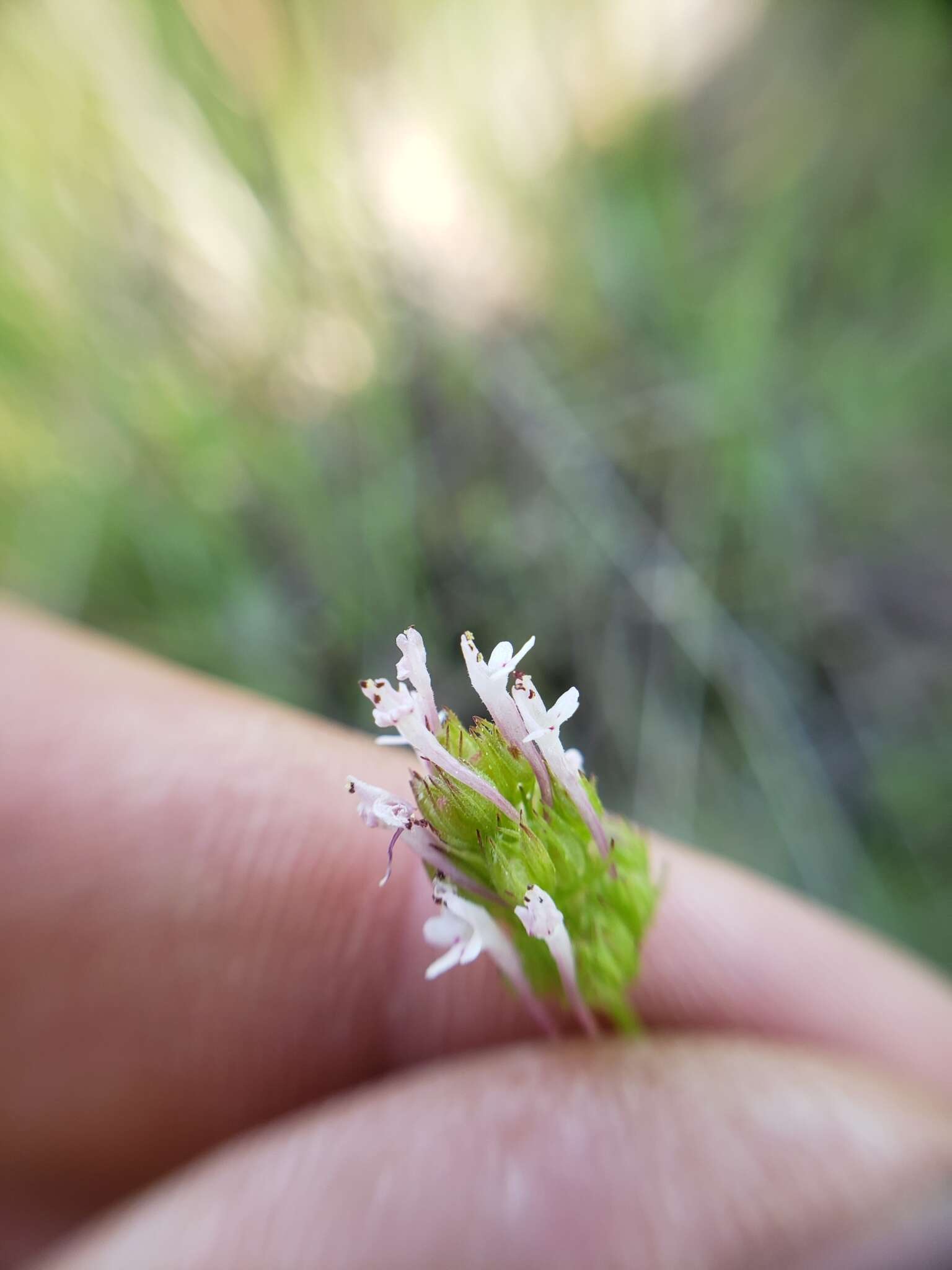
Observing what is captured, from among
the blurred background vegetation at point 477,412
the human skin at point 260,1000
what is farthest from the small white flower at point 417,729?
the blurred background vegetation at point 477,412

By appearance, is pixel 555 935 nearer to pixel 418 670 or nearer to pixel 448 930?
pixel 448 930

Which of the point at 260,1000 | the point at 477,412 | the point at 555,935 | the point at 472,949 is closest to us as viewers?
the point at 472,949

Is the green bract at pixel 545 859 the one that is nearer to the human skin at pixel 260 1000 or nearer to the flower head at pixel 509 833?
the flower head at pixel 509 833

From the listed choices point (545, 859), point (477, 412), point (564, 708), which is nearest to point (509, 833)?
A: point (545, 859)

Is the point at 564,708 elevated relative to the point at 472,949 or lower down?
elevated

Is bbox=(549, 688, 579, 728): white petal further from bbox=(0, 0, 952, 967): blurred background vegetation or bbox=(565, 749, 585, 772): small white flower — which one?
bbox=(0, 0, 952, 967): blurred background vegetation

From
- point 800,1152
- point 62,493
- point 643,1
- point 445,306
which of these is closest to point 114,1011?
point 800,1152

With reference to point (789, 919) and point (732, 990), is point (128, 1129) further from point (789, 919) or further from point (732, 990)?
point (789, 919)
